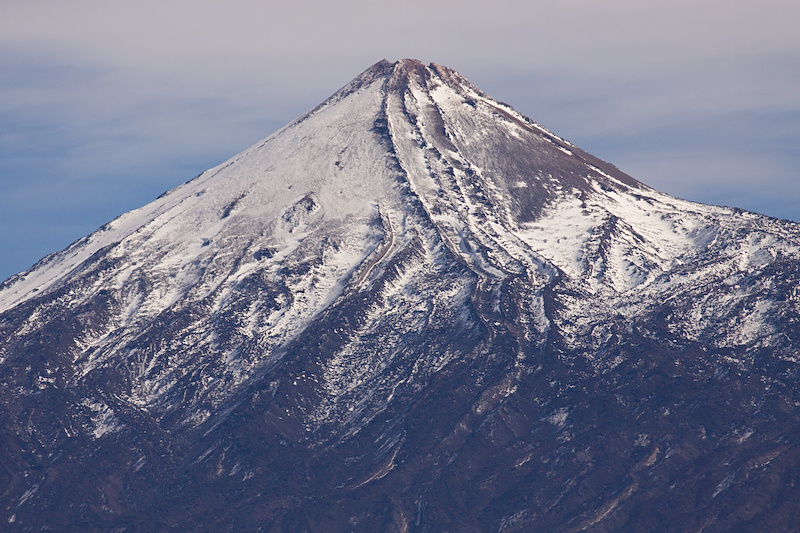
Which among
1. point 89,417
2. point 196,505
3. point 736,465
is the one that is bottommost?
point 736,465

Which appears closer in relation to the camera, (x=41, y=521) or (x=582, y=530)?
(x=582, y=530)

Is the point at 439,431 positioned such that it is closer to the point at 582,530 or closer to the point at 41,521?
the point at 582,530

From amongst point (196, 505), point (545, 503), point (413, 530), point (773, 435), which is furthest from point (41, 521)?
point (773, 435)

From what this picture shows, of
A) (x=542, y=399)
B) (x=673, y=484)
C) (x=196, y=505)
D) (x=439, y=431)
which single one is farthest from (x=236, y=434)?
(x=673, y=484)

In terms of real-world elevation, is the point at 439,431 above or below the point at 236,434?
below

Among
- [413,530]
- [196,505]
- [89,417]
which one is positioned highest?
[89,417]

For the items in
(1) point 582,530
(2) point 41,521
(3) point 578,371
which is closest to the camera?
(1) point 582,530

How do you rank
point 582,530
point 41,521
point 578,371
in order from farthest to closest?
point 578,371, point 41,521, point 582,530

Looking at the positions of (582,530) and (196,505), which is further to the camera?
(196,505)

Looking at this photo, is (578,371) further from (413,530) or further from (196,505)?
(196,505)

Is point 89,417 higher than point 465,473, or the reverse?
point 89,417
